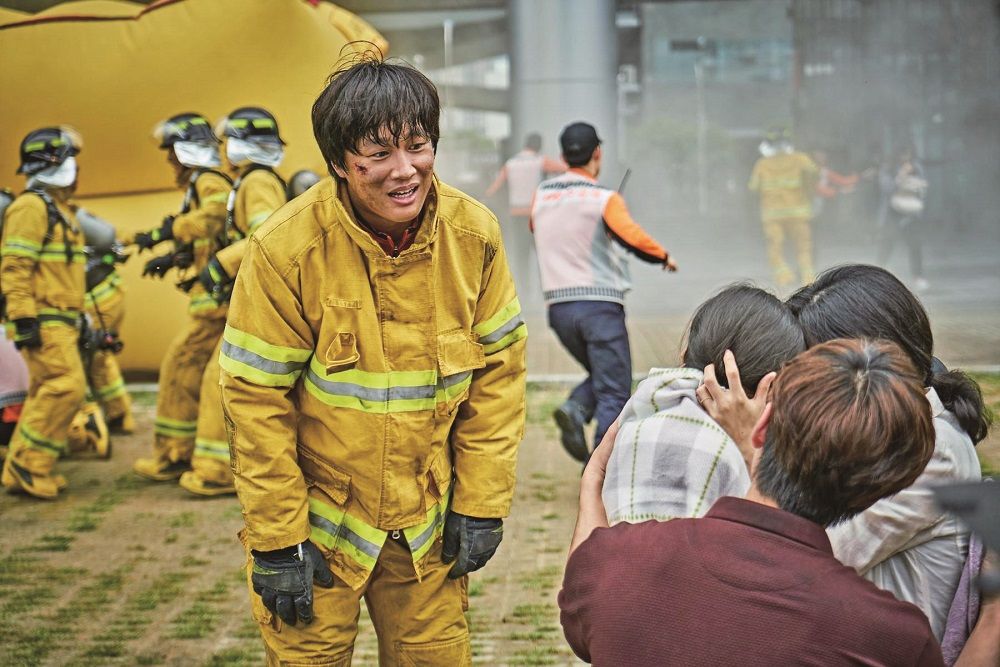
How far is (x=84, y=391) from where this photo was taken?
242 inches

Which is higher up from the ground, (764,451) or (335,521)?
(764,451)

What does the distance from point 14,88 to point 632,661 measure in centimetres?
768

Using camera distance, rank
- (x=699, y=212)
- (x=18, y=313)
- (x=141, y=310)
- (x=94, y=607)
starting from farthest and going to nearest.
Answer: (x=699, y=212)
(x=141, y=310)
(x=18, y=313)
(x=94, y=607)

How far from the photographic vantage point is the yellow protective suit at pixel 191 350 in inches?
235

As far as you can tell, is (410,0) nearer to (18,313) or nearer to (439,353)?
(18,313)

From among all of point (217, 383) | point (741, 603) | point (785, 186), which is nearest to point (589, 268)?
point (217, 383)

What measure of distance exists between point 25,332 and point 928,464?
4962 mm

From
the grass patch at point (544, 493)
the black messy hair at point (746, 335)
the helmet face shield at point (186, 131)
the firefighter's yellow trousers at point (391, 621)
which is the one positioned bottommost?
the grass patch at point (544, 493)

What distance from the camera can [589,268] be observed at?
18.0ft

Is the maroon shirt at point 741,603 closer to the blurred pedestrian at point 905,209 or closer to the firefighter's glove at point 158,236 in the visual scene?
the firefighter's glove at point 158,236

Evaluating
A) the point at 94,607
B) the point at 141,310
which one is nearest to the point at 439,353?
the point at 94,607

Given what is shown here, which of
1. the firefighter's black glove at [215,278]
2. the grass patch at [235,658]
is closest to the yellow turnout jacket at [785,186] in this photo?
the firefighter's black glove at [215,278]

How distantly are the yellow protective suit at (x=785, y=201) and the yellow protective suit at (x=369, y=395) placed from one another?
956 cm

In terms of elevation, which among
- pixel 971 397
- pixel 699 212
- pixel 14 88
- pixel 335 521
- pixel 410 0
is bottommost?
pixel 699 212
